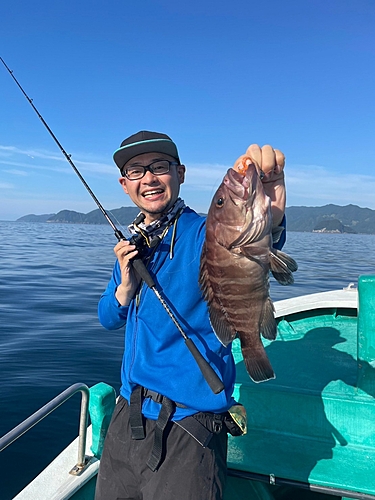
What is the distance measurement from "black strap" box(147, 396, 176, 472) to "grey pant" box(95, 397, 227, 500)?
0.14ft

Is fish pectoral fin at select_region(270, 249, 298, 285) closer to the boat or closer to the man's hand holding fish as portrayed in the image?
the man's hand holding fish

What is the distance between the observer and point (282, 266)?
79.6 inches

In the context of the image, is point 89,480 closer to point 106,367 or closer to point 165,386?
point 165,386

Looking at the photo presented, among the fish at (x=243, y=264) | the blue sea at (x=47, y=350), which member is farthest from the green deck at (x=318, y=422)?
the blue sea at (x=47, y=350)

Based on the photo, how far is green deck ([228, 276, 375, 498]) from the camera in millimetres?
3113

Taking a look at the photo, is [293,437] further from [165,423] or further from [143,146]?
[143,146]

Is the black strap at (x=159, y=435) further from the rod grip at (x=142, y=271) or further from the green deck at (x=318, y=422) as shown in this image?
the green deck at (x=318, y=422)

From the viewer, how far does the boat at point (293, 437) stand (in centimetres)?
304

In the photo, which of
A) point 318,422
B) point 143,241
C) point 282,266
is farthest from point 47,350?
point 282,266

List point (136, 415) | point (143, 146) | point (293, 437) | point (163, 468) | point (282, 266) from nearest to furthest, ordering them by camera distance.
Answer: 1. point (282, 266)
2. point (163, 468)
3. point (136, 415)
4. point (143, 146)
5. point (293, 437)

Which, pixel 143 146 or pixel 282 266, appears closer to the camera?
pixel 282 266

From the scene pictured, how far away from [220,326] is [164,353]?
1.55 ft

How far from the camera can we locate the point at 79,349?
28.9 feet

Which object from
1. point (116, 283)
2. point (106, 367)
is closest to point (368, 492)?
point (116, 283)
